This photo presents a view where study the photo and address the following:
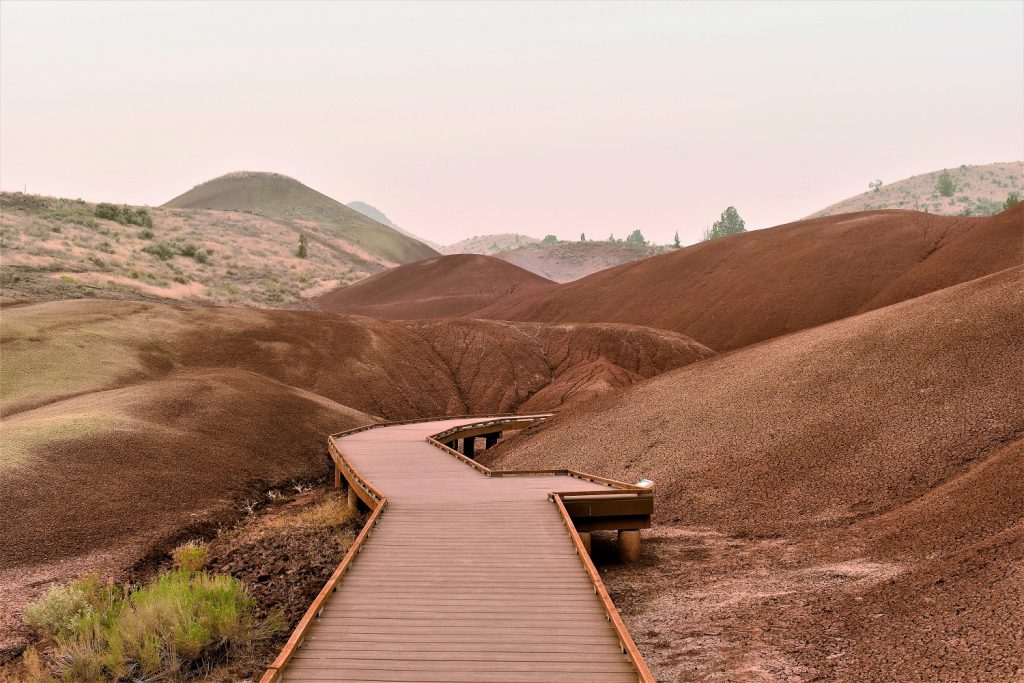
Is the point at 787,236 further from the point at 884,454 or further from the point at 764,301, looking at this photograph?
the point at 884,454

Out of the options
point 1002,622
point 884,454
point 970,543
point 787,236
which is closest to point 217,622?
point 1002,622

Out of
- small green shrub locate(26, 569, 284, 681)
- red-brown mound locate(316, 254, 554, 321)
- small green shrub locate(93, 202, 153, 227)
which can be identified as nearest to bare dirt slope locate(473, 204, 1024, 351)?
red-brown mound locate(316, 254, 554, 321)

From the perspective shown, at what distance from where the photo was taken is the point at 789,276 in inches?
2805

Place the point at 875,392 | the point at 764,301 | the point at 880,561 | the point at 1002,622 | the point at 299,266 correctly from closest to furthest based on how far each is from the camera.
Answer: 1. the point at 1002,622
2. the point at 880,561
3. the point at 875,392
4. the point at 764,301
5. the point at 299,266

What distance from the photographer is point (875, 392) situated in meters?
21.6

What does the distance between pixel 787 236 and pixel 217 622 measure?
80602 mm

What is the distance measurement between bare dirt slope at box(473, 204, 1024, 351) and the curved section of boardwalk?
4856cm

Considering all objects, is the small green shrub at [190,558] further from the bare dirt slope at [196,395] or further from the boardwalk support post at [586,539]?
the boardwalk support post at [586,539]

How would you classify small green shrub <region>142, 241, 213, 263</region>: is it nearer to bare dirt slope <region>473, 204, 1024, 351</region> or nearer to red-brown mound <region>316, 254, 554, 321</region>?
red-brown mound <region>316, 254, 554, 321</region>

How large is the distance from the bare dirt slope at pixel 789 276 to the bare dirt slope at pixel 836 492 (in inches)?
1304

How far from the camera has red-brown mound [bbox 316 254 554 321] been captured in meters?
106

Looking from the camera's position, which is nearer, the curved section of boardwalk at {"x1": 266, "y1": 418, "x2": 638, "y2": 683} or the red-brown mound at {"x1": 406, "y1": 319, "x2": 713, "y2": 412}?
the curved section of boardwalk at {"x1": 266, "y1": 418, "x2": 638, "y2": 683}

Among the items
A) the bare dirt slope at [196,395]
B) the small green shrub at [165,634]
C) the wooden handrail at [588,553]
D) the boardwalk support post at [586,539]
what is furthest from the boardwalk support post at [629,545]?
the bare dirt slope at [196,395]

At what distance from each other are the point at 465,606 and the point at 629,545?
6627 millimetres
